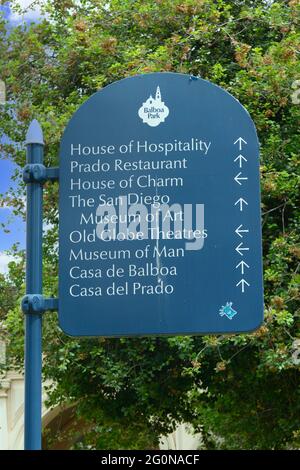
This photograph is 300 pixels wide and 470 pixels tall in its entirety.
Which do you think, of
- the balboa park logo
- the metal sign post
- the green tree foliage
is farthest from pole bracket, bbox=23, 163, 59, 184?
the green tree foliage

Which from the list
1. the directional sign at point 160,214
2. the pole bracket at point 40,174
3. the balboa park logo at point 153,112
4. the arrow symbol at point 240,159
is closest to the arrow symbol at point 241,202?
the directional sign at point 160,214

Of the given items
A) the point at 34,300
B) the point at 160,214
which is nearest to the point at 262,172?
the point at 160,214

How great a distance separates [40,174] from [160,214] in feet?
2.46

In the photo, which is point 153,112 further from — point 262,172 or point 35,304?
point 262,172

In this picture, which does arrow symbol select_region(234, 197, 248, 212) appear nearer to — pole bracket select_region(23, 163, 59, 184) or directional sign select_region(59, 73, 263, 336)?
directional sign select_region(59, 73, 263, 336)

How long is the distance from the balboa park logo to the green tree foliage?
4991mm

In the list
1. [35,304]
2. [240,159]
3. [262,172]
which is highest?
[262,172]

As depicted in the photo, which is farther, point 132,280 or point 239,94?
point 239,94

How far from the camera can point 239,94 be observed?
10.9 metres

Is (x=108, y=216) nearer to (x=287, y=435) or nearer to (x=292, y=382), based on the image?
(x=292, y=382)

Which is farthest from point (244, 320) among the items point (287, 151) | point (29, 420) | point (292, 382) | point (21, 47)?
point (21, 47)

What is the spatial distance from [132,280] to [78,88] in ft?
27.3

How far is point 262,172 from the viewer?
34.1ft

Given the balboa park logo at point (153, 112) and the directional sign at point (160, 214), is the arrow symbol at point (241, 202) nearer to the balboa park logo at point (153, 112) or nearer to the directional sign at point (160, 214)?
the directional sign at point (160, 214)
